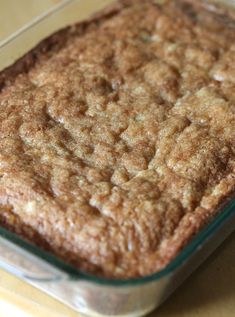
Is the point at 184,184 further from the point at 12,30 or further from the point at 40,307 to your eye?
the point at 12,30

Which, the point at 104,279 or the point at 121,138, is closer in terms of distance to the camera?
the point at 104,279

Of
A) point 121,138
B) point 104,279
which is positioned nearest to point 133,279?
point 104,279

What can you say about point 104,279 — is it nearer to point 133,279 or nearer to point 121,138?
point 133,279

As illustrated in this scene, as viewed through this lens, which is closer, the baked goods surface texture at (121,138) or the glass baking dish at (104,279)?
the glass baking dish at (104,279)

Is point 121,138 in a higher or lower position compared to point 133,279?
lower
